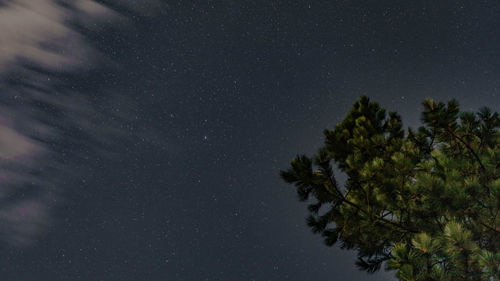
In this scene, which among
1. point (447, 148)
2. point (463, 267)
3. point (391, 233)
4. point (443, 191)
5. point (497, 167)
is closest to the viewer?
point (463, 267)

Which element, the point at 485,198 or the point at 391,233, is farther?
the point at 391,233

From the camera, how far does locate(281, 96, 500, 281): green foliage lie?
3619 mm

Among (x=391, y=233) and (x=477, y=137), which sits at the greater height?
(x=477, y=137)

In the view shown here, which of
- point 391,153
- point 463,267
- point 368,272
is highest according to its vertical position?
point 391,153

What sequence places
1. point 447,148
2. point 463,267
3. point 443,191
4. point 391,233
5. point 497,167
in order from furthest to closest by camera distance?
point 447,148
point 391,233
point 497,167
point 443,191
point 463,267

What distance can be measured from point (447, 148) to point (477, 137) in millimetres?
515

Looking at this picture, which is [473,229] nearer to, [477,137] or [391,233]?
[391,233]

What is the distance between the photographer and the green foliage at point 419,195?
142 inches

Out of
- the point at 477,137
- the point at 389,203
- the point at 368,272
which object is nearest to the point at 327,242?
the point at 368,272

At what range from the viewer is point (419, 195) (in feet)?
16.4

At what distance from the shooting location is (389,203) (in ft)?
16.6

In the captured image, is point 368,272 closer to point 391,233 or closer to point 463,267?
point 391,233

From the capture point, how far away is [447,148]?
19.6ft

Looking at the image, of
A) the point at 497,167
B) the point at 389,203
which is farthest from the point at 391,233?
the point at 497,167
